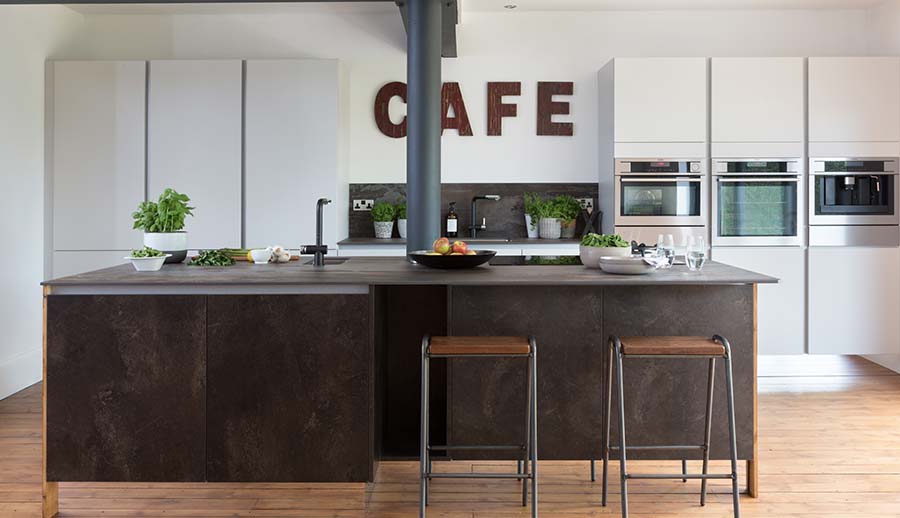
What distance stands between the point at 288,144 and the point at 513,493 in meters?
3.30

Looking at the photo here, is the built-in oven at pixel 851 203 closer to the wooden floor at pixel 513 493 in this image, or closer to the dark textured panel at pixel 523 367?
the wooden floor at pixel 513 493

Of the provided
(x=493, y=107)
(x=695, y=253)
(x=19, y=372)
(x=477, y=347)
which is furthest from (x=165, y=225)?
(x=493, y=107)

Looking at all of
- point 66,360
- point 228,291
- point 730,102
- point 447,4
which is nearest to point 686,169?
point 730,102

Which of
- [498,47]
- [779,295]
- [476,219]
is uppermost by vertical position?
[498,47]

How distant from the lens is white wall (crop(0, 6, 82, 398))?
527 cm

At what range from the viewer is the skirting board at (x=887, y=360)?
601cm

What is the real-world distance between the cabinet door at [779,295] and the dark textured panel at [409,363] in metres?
2.82

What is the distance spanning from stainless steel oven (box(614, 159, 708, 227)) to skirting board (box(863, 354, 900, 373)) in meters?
1.83

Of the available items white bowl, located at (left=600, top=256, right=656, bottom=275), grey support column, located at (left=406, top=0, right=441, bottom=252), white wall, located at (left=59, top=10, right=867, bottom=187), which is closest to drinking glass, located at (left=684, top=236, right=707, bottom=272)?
white bowl, located at (left=600, top=256, right=656, bottom=275)

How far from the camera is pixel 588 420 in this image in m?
3.43

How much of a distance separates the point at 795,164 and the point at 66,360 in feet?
15.9

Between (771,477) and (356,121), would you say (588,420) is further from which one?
(356,121)

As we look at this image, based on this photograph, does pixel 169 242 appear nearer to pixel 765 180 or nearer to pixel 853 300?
pixel 765 180

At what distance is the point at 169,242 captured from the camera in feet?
12.7
